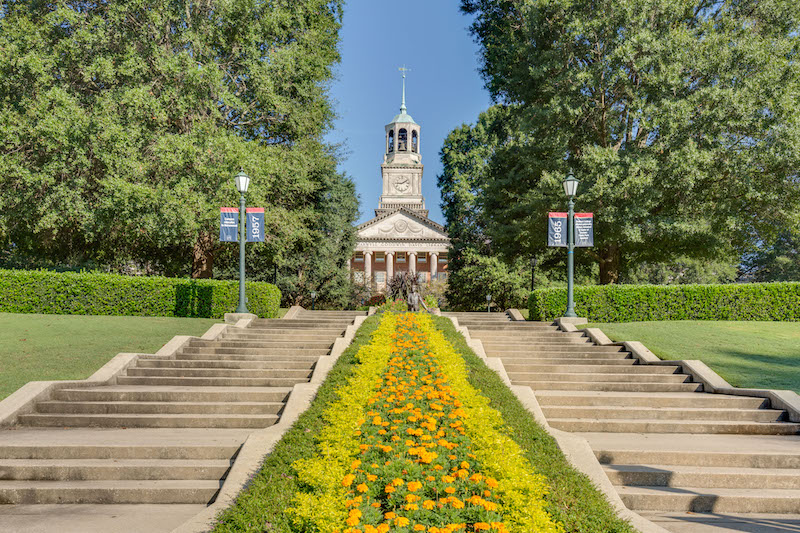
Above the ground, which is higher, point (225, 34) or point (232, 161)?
point (225, 34)

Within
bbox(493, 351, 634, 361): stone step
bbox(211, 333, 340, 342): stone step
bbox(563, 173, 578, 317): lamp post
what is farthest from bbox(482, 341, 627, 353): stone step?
bbox(211, 333, 340, 342): stone step

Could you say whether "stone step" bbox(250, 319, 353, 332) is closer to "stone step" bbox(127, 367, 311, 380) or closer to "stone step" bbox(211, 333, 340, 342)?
"stone step" bbox(211, 333, 340, 342)

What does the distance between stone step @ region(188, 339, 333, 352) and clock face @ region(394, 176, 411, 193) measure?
59762mm

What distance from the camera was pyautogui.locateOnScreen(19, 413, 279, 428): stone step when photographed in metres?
7.73

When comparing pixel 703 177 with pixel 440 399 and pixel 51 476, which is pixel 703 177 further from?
pixel 51 476

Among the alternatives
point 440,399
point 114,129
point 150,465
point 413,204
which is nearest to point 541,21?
point 114,129

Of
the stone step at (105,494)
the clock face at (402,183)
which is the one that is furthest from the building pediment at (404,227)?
the stone step at (105,494)

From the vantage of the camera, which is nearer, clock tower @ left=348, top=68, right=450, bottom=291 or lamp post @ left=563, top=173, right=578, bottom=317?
lamp post @ left=563, top=173, right=578, bottom=317

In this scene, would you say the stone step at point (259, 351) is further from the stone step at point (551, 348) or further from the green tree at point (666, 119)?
the green tree at point (666, 119)

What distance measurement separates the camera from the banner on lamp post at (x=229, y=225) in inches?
596

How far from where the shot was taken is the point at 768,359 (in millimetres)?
11453

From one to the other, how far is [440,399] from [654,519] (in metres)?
2.60

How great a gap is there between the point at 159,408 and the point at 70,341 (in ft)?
18.7

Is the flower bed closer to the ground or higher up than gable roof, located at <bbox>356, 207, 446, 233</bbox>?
closer to the ground
